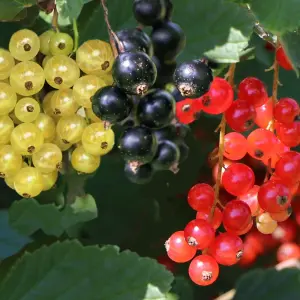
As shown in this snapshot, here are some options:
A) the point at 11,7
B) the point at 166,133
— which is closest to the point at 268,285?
the point at 166,133

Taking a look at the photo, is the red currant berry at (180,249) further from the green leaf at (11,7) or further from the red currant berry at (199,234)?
the green leaf at (11,7)

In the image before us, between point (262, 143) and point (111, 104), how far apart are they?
274 millimetres

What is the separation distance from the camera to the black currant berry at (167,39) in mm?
863

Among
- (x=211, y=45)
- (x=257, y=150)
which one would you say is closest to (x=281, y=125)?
(x=257, y=150)

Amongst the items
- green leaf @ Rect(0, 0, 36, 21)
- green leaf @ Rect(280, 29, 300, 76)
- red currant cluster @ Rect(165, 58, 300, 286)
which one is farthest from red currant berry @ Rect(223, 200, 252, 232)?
green leaf @ Rect(0, 0, 36, 21)

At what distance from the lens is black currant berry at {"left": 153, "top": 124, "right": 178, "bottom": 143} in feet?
3.11

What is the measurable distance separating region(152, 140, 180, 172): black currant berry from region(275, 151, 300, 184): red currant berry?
16 centimetres

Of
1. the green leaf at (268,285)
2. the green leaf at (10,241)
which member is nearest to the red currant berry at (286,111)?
the green leaf at (268,285)

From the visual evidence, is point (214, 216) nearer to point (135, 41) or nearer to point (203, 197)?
point (203, 197)

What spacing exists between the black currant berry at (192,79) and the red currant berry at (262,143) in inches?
6.9

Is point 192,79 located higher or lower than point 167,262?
higher

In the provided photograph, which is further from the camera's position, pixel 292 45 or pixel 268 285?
pixel 268 285

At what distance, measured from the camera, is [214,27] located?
99 centimetres

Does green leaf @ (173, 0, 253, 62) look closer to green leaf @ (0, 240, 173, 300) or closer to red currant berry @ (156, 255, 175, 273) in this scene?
green leaf @ (0, 240, 173, 300)
